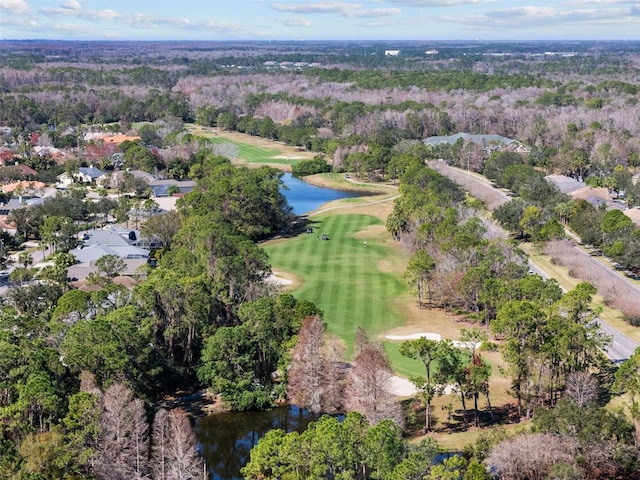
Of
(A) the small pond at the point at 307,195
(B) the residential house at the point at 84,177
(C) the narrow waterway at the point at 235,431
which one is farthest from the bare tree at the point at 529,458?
(B) the residential house at the point at 84,177

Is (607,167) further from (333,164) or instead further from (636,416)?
(636,416)

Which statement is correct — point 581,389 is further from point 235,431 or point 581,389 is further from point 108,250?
point 108,250

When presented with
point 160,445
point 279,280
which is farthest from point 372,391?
point 279,280

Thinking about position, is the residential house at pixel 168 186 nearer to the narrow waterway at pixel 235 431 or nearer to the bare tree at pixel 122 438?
the narrow waterway at pixel 235 431

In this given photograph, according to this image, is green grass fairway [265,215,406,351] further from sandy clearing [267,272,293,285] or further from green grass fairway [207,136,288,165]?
green grass fairway [207,136,288,165]

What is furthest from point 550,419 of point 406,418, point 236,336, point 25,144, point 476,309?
point 25,144

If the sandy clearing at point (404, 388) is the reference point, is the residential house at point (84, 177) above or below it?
below

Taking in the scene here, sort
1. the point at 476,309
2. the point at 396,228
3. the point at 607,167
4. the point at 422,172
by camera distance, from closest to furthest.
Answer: the point at 476,309 < the point at 396,228 < the point at 422,172 < the point at 607,167

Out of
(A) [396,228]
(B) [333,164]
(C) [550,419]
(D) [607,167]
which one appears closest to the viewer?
(C) [550,419]
